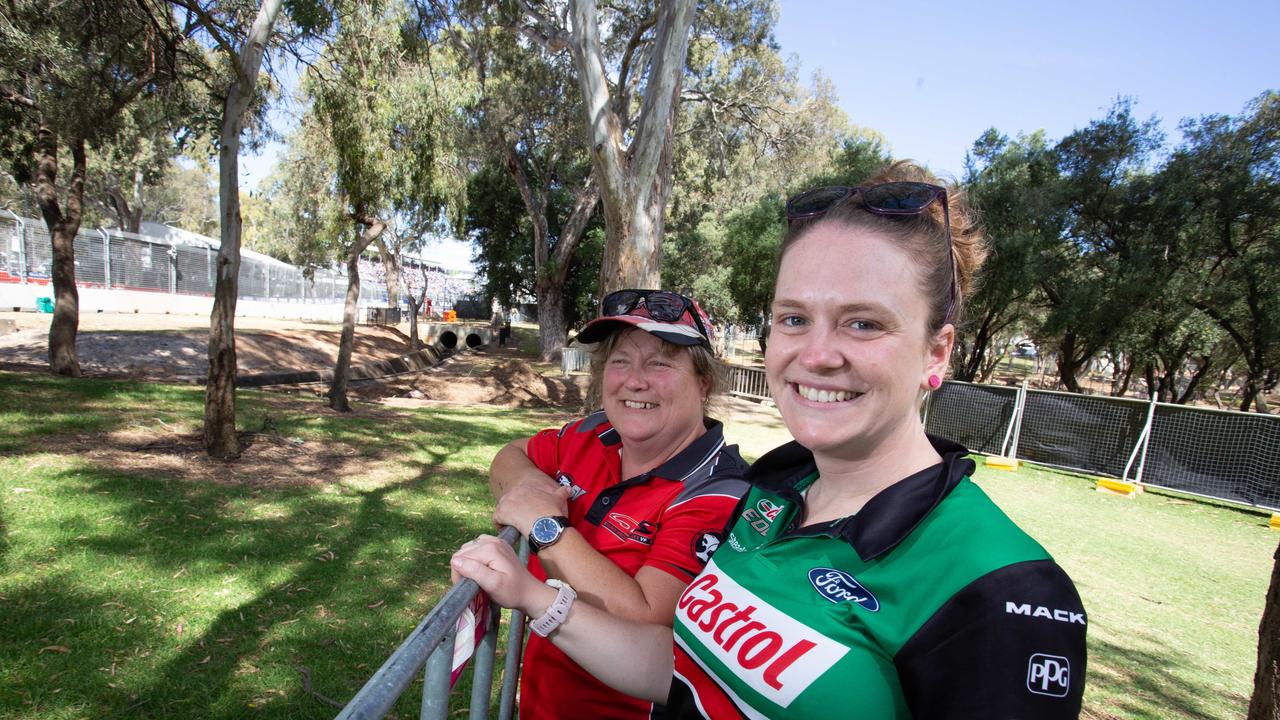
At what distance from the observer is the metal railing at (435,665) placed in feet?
2.61

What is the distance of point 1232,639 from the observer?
4996mm

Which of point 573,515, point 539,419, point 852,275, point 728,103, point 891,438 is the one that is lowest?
point 539,419

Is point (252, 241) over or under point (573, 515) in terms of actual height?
over

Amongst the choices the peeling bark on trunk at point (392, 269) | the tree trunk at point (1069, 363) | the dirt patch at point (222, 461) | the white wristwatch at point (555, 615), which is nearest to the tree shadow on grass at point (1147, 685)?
the white wristwatch at point (555, 615)

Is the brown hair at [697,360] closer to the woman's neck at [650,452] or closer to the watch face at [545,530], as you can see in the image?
the woman's neck at [650,452]

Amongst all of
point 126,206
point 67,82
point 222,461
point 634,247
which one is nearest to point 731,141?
point 634,247

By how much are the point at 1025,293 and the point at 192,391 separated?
2047 cm

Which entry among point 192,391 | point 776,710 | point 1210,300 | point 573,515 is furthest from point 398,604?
point 1210,300

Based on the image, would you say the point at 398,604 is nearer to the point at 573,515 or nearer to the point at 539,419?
the point at 573,515

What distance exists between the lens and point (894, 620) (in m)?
0.96

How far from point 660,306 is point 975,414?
504 inches

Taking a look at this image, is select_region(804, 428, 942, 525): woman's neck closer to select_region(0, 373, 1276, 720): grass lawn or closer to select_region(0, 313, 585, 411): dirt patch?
select_region(0, 373, 1276, 720): grass lawn

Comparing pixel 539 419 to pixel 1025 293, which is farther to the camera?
pixel 1025 293

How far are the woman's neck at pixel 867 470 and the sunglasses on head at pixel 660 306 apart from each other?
931mm
